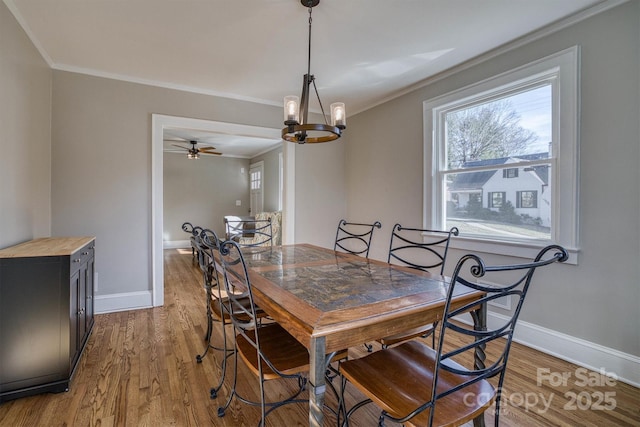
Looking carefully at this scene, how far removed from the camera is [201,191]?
8023 mm

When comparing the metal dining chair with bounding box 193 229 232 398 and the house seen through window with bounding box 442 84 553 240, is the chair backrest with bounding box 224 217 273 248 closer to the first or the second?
the metal dining chair with bounding box 193 229 232 398

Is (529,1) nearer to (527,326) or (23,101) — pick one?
(527,326)

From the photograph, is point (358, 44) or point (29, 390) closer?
point (29, 390)

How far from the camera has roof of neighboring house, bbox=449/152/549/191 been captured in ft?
7.95

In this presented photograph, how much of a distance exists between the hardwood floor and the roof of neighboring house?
1459mm

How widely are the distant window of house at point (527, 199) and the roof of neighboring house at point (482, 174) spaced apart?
134mm

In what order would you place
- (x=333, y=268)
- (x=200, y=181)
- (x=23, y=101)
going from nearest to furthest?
(x=333, y=268)
(x=23, y=101)
(x=200, y=181)

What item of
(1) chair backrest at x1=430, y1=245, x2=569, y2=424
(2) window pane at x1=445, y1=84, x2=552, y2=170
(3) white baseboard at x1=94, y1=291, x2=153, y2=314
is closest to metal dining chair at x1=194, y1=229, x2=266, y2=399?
(1) chair backrest at x1=430, y1=245, x2=569, y2=424

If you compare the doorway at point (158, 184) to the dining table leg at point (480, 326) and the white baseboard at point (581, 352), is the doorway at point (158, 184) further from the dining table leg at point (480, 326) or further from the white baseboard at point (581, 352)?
the white baseboard at point (581, 352)

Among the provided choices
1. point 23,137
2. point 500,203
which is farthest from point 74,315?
point 500,203

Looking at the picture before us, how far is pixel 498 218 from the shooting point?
9.01ft

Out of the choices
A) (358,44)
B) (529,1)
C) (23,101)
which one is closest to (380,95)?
(358,44)

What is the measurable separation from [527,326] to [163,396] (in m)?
2.81

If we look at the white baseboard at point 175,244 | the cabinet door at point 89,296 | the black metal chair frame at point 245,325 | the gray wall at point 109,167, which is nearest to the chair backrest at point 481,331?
the black metal chair frame at point 245,325
